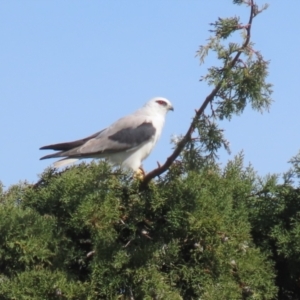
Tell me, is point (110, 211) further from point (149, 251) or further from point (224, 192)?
point (224, 192)

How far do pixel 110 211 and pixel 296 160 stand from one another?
1203 mm

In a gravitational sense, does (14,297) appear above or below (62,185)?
below

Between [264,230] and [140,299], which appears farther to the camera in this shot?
[264,230]

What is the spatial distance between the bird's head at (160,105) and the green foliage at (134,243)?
12.9 ft

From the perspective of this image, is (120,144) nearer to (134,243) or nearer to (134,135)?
(134,135)

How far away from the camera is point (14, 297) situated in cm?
439

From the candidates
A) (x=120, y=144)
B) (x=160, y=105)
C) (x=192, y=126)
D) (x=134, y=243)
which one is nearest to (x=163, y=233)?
(x=134, y=243)

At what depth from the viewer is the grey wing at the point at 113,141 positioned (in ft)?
25.3

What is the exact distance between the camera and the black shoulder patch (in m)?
7.89

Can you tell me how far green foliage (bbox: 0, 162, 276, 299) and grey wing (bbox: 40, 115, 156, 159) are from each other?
2.89 m

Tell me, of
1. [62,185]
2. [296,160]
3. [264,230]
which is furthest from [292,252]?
[62,185]

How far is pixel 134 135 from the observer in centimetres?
794

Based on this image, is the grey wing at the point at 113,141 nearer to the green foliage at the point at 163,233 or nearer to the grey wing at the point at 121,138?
the grey wing at the point at 121,138

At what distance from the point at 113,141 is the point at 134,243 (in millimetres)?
3378
